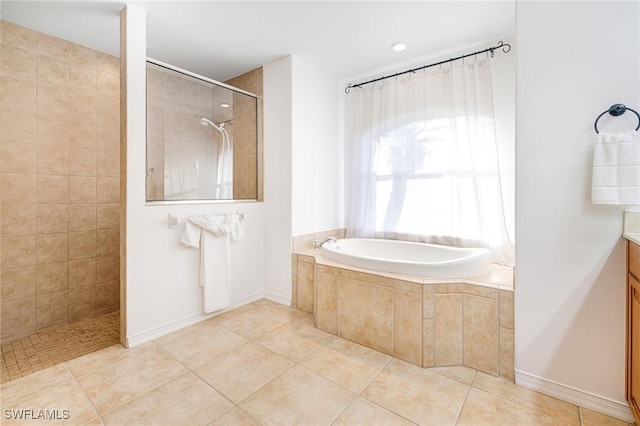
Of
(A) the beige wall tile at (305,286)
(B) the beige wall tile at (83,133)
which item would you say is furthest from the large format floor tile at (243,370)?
(B) the beige wall tile at (83,133)

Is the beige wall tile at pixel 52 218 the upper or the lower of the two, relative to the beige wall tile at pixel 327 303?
upper

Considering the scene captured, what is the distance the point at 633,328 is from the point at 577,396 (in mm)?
485

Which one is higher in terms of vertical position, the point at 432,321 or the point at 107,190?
the point at 107,190

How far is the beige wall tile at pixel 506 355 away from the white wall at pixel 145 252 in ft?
7.27

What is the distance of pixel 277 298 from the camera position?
2930 millimetres

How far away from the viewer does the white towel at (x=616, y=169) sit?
1315 millimetres

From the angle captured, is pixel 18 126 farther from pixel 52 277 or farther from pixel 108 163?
pixel 52 277

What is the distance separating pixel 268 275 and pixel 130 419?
169cm

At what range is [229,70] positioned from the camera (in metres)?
3.11

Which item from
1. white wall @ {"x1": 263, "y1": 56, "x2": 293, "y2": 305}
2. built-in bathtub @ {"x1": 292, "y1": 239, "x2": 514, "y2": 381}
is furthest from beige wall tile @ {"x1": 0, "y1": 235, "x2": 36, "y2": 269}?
built-in bathtub @ {"x1": 292, "y1": 239, "x2": 514, "y2": 381}

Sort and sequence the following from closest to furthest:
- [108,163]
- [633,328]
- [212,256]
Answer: [633,328]
[212,256]
[108,163]

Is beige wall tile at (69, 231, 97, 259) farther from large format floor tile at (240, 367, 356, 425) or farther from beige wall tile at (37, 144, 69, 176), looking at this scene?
large format floor tile at (240, 367, 356, 425)

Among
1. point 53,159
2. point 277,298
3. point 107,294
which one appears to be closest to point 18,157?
point 53,159

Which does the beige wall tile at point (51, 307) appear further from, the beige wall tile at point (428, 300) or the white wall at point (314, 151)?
the beige wall tile at point (428, 300)
